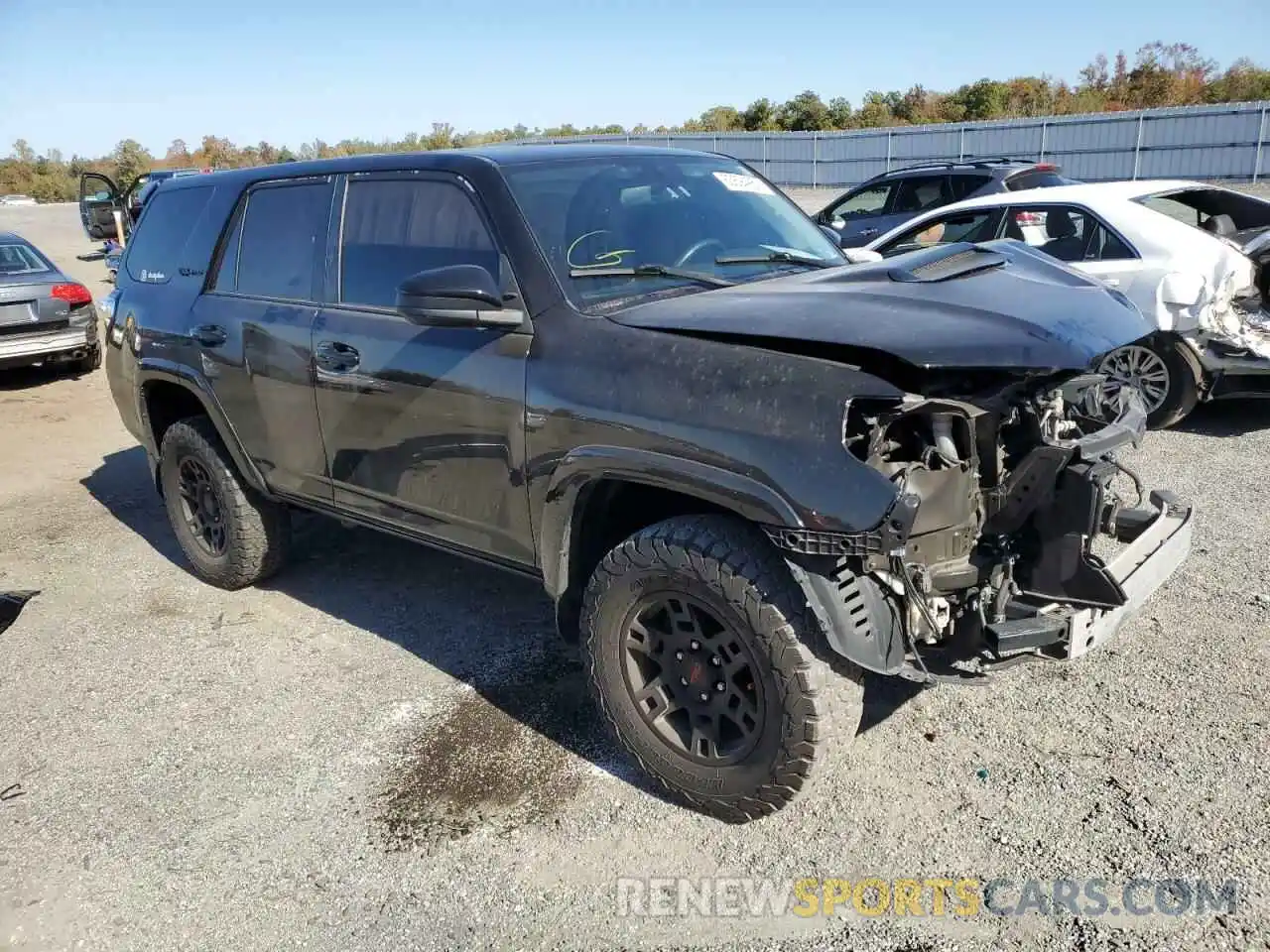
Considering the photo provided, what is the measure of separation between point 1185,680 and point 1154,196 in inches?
182

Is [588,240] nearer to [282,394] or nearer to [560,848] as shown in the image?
[282,394]

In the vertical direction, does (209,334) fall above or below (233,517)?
above

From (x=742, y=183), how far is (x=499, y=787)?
264 cm

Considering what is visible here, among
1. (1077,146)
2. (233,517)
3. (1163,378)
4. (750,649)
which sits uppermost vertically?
(1077,146)

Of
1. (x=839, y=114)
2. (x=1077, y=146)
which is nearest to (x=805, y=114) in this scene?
(x=839, y=114)

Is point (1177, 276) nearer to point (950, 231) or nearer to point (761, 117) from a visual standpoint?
point (950, 231)

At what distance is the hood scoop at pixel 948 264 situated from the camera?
10.8ft

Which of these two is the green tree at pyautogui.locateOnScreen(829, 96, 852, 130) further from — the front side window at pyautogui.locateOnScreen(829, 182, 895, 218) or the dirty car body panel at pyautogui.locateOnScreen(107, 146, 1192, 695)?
the dirty car body panel at pyautogui.locateOnScreen(107, 146, 1192, 695)

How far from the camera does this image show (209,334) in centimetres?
471

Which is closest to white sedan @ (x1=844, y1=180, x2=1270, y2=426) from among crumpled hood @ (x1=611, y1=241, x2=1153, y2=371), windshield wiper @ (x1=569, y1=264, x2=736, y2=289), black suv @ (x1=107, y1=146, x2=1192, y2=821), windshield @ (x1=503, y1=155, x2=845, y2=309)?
windshield @ (x1=503, y1=155, x2=845, y2=309)

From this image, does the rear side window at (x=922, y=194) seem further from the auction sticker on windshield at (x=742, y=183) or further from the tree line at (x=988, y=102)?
the tree line at (x=988, y=102)

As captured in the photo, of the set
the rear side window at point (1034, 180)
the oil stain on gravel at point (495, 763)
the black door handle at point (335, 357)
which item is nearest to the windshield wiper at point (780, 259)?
the black door handle at point (335, 357)

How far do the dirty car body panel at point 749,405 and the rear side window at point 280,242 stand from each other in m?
0.07

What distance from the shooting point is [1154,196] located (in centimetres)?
714
